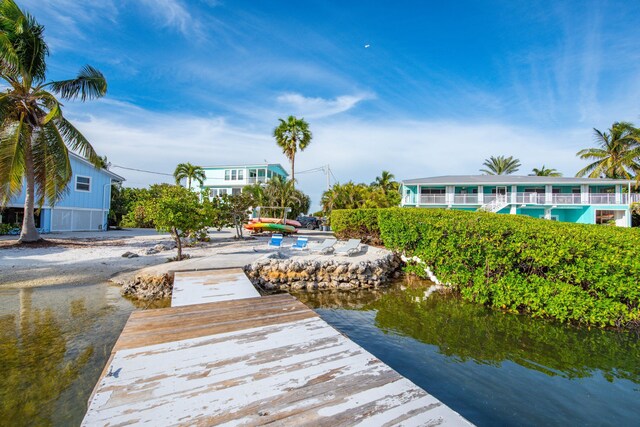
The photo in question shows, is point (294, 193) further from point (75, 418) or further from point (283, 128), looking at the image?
point (75, 418)

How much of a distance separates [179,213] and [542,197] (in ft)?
104

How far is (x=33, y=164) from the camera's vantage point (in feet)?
49.0

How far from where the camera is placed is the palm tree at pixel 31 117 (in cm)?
1280

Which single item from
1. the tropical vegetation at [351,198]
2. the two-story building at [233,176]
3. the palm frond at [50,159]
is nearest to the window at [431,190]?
the tropical vegetation at [351,198]

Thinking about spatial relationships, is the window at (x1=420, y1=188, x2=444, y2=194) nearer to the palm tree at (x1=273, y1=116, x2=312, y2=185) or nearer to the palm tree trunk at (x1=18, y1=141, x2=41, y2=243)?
the palm tree at (x1=273, y1=116, x2=312, y2=185)

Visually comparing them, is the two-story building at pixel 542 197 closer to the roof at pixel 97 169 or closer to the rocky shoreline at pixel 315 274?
the rocky shoreline at pixel 315 274

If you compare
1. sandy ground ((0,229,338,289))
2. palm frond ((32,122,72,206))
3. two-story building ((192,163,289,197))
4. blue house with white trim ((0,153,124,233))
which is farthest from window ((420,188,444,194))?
palm frond ((32,122,72,206))

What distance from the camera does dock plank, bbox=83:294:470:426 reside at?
246cm

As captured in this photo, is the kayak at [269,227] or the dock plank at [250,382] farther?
the kayak at [269,227]

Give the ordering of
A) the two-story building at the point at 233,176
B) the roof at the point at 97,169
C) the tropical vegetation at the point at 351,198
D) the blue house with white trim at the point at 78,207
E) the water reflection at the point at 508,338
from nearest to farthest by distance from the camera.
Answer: the water reflection at the point at 508,338, the blue house with white trim at the point at 78,207, the roof at the point at 97,169, the tropical vegetation at the point at 351,198, the two-story building at the point at 233,176

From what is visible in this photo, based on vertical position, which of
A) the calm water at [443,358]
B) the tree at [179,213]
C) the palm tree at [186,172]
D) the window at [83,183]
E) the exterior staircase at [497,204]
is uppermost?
the palm tree at [186,172]

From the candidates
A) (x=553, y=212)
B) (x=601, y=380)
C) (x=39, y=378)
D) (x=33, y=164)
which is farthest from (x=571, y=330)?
(x=553, y=212)

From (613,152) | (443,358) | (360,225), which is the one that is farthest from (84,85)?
(613,152)

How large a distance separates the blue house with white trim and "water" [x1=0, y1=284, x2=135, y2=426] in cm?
1731
